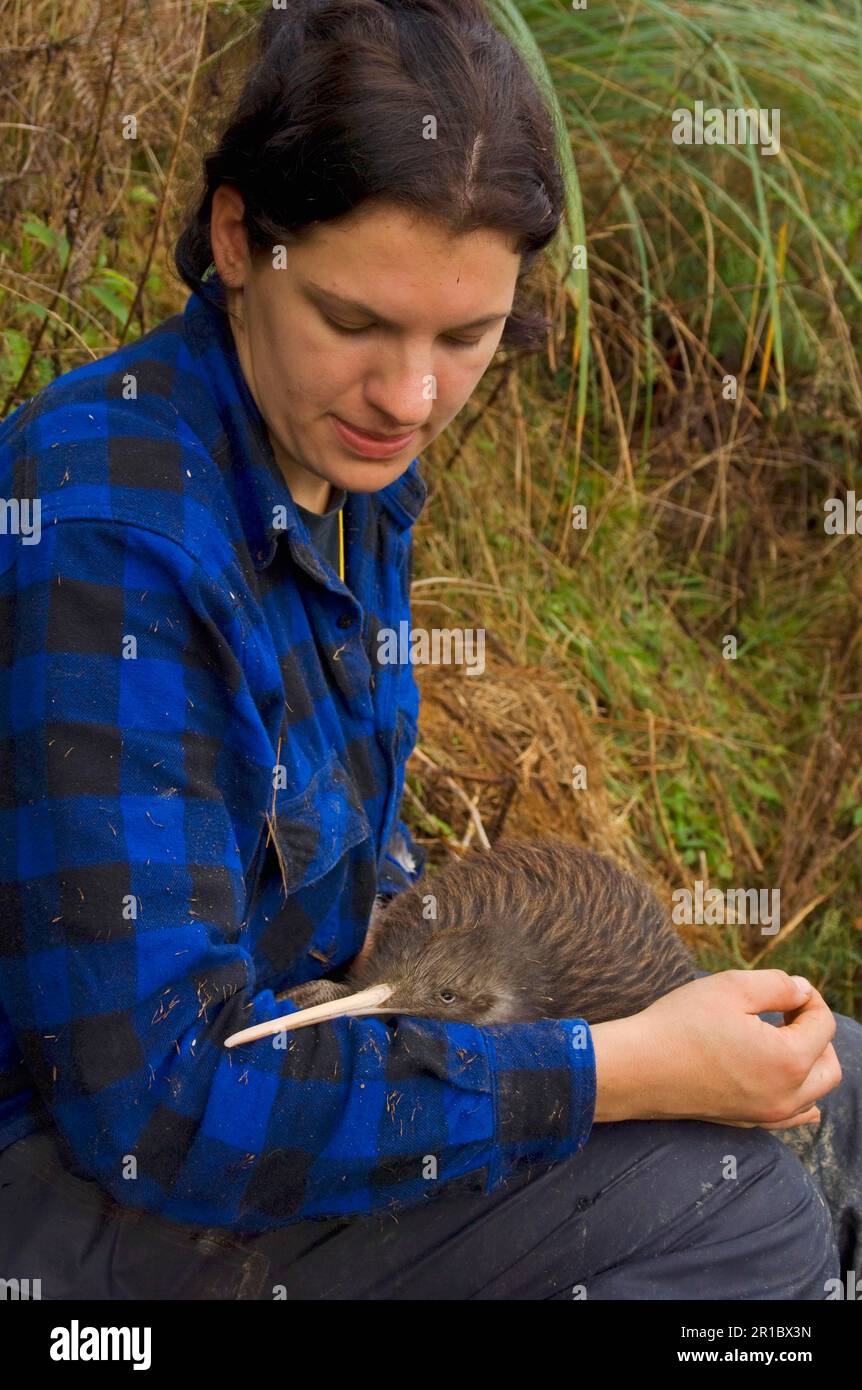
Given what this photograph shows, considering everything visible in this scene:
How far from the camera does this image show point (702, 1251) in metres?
1.57

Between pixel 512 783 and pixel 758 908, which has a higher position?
pixel 512 783

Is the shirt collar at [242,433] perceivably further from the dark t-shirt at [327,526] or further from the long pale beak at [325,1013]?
the long pale beak at [325,1013]

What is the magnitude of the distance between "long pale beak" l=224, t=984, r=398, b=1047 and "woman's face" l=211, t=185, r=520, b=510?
589 millimetres

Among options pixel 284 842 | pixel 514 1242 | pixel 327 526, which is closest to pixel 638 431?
pixel 327 526

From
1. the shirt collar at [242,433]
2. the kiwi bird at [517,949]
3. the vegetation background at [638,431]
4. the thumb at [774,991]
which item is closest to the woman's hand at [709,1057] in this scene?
the thumb at [774,991]

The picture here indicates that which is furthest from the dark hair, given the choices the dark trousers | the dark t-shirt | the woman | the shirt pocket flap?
the dark trousers

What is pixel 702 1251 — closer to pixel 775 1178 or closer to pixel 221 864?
pixel 775 1178

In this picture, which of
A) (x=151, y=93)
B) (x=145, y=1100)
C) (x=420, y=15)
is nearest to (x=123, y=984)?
(x=145, y=1100)

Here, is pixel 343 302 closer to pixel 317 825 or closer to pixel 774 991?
pixel 317 825

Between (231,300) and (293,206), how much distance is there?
0.69 feet

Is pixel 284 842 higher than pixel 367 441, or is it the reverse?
pixel 367 441

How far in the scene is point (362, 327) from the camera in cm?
146

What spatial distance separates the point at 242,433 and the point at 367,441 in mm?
139

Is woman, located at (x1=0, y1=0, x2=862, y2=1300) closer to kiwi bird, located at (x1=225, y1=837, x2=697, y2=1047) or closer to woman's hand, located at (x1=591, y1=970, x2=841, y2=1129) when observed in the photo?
woman's hand, located at (x1=591, y1=970, x2=841, y2=1129)
